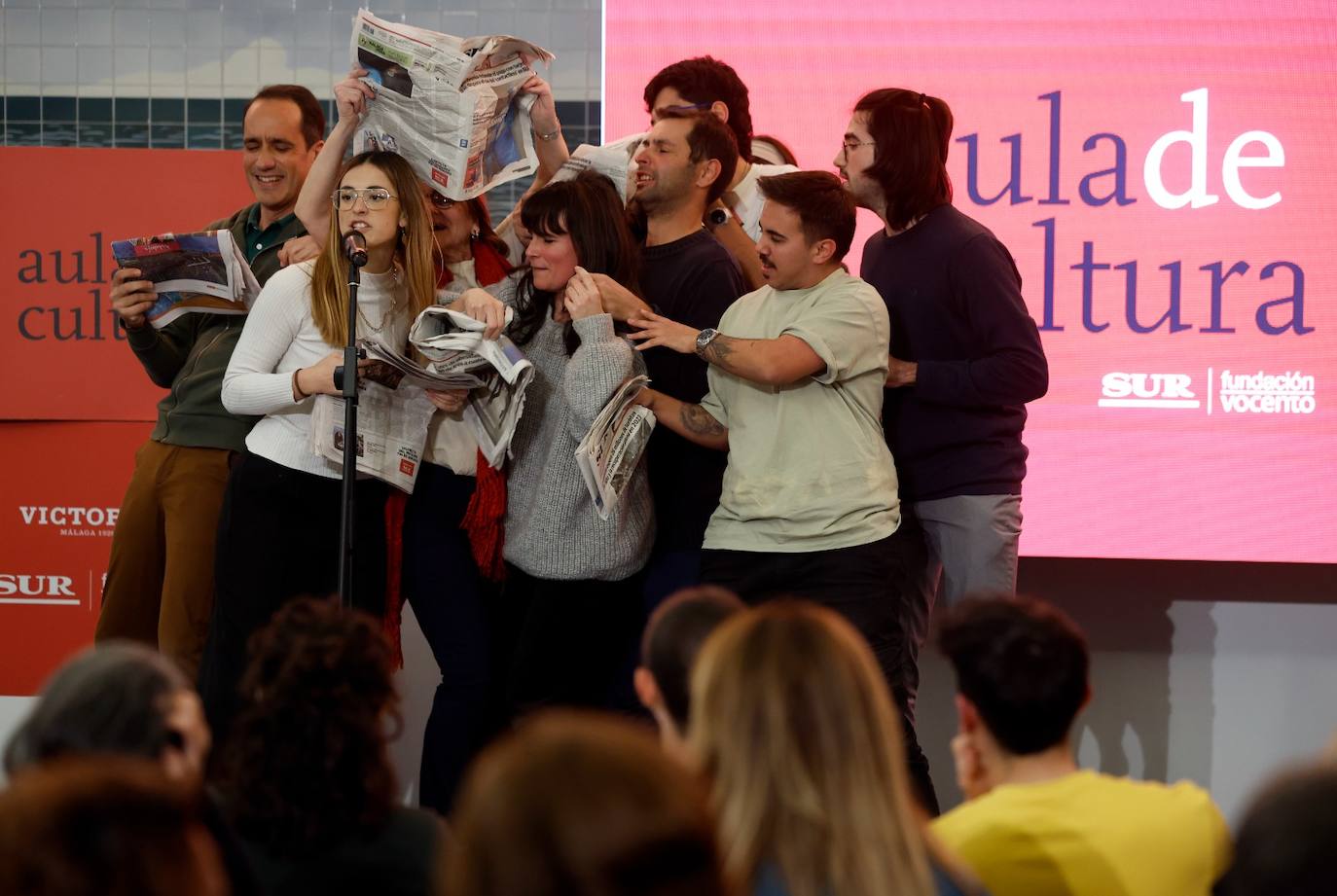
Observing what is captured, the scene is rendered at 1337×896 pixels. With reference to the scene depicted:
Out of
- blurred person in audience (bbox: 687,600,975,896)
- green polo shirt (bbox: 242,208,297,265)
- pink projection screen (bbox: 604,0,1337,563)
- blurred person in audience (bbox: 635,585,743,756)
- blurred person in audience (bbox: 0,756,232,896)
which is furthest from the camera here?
pink projection screen (bbox: 604,0,1337,563)

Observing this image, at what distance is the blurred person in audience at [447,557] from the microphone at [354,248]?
220mm

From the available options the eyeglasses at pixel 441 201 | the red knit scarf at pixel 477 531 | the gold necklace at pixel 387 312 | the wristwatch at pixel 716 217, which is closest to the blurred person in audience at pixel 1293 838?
the red knit scarf at pixel 477 531

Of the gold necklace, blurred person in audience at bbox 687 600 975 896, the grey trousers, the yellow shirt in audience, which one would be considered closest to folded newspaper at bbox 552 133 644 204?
the gold necklace

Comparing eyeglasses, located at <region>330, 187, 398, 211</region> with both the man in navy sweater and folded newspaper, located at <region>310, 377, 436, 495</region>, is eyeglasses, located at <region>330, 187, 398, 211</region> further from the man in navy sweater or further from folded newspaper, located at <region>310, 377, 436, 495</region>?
the man in navy sweater

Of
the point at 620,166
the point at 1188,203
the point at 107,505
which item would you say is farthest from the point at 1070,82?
the point at 107,505

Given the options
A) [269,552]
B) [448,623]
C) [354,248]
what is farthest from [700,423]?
[269,552]

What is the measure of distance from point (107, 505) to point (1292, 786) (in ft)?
11.8

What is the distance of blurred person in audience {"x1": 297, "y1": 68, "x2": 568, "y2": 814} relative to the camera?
307 centimetres

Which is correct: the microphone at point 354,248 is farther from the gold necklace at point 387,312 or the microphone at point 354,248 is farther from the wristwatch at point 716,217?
the wristwatch at point 716,217

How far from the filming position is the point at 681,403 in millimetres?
3082

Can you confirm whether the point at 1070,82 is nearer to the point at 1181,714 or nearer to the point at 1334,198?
the point at 1334,198

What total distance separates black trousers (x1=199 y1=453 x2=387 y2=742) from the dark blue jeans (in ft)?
0.35

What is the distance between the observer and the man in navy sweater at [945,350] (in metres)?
3.02

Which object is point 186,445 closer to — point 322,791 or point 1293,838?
point 322,791
